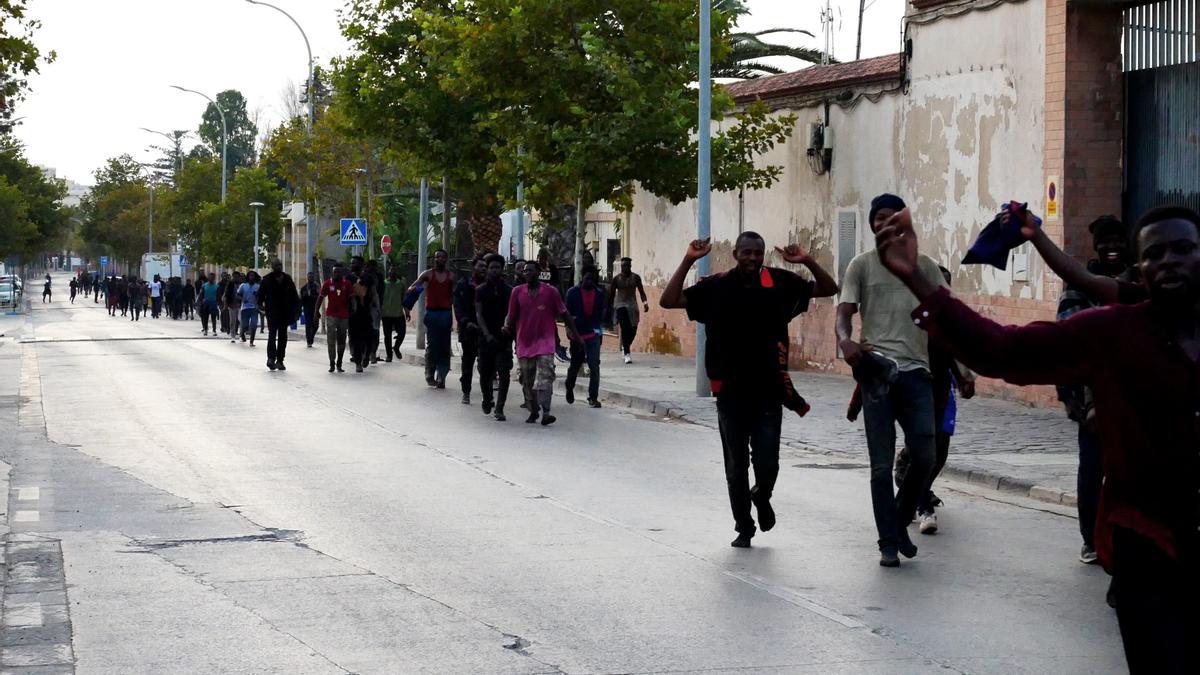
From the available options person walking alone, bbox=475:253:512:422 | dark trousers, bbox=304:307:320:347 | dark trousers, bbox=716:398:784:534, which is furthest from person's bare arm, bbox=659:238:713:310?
dark trousers, bbox=304:307:320:347

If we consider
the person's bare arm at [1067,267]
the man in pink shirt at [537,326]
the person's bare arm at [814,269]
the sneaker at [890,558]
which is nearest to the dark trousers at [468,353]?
the man in pink shirt at [537,326]

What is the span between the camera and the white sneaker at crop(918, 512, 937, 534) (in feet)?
33.2

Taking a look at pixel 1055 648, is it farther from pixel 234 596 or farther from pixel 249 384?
pixel 249 384

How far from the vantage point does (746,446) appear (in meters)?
9.39

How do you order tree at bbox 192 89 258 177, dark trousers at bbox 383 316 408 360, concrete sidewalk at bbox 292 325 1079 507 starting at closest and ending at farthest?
concrete sidewalk at bbox 292 325 1079 507
dark trousers at bbox 383 316 408 360
tree at bbox 192 89 258 177

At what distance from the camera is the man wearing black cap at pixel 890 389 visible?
8.77 m

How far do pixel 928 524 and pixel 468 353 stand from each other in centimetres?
1051

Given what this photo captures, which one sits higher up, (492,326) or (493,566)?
(492,326)

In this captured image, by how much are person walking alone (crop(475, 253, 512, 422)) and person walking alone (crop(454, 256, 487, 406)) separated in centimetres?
74

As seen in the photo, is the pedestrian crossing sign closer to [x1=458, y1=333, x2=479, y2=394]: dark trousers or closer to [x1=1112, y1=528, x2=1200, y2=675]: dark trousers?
[x1=458, y1=333, x2=479, y2=394]: dark trousers

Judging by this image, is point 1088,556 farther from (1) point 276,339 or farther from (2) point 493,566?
(1) point 276,339

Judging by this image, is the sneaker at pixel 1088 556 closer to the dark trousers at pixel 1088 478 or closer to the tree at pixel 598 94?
the dark trousers at pixel 1088 478

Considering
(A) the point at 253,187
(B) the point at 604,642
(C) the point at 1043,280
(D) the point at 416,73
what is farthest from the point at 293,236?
(B) the point at 604,642

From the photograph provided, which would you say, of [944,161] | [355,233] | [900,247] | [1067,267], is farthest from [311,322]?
[900,247]
